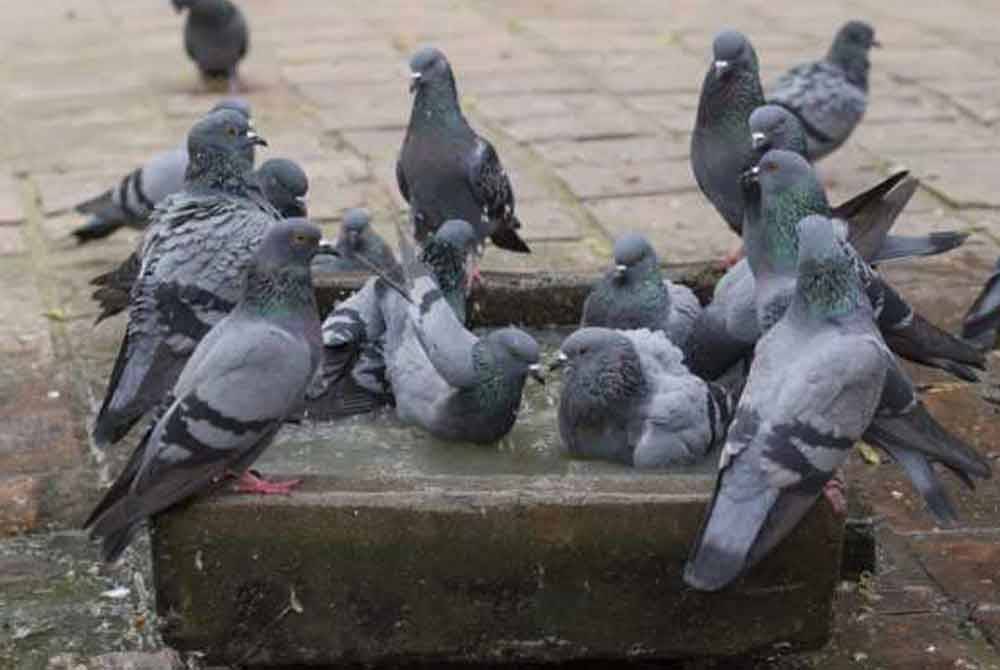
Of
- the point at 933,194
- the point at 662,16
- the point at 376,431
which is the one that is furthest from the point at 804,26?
the point at 376,431

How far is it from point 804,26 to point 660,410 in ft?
27.2

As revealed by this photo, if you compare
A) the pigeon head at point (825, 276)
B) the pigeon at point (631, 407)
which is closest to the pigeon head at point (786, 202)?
the pigeon at point (631, 407)

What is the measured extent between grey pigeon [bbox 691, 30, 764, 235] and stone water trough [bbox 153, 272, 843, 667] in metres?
2.35

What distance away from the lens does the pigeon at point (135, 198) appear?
23.0 ft

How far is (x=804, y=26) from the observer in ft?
39.6

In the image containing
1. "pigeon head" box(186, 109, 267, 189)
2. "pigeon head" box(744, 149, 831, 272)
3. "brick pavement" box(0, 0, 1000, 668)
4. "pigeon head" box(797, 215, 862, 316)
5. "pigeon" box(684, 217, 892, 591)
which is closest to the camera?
"pigeon" box(684, 217, 892, 591)

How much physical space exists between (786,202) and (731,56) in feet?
5.19

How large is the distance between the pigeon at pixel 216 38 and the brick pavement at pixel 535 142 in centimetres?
21

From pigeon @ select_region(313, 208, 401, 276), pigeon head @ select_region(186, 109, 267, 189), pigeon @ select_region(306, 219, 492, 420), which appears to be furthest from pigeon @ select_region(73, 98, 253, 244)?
pigeon @ select_region(306, 219, 492, 420)

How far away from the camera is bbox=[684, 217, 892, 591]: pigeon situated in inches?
143

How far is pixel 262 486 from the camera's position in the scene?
3795 millimetres

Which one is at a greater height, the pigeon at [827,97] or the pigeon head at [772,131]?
the pigeon head at [772,131]

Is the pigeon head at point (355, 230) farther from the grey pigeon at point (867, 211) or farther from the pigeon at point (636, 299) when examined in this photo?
the grey pigeon at point (867, 211)

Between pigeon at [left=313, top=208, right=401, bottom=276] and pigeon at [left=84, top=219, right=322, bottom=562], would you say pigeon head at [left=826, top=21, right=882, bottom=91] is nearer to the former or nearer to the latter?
pigeon at [left=313, top=208, right=401, bottom=276]
